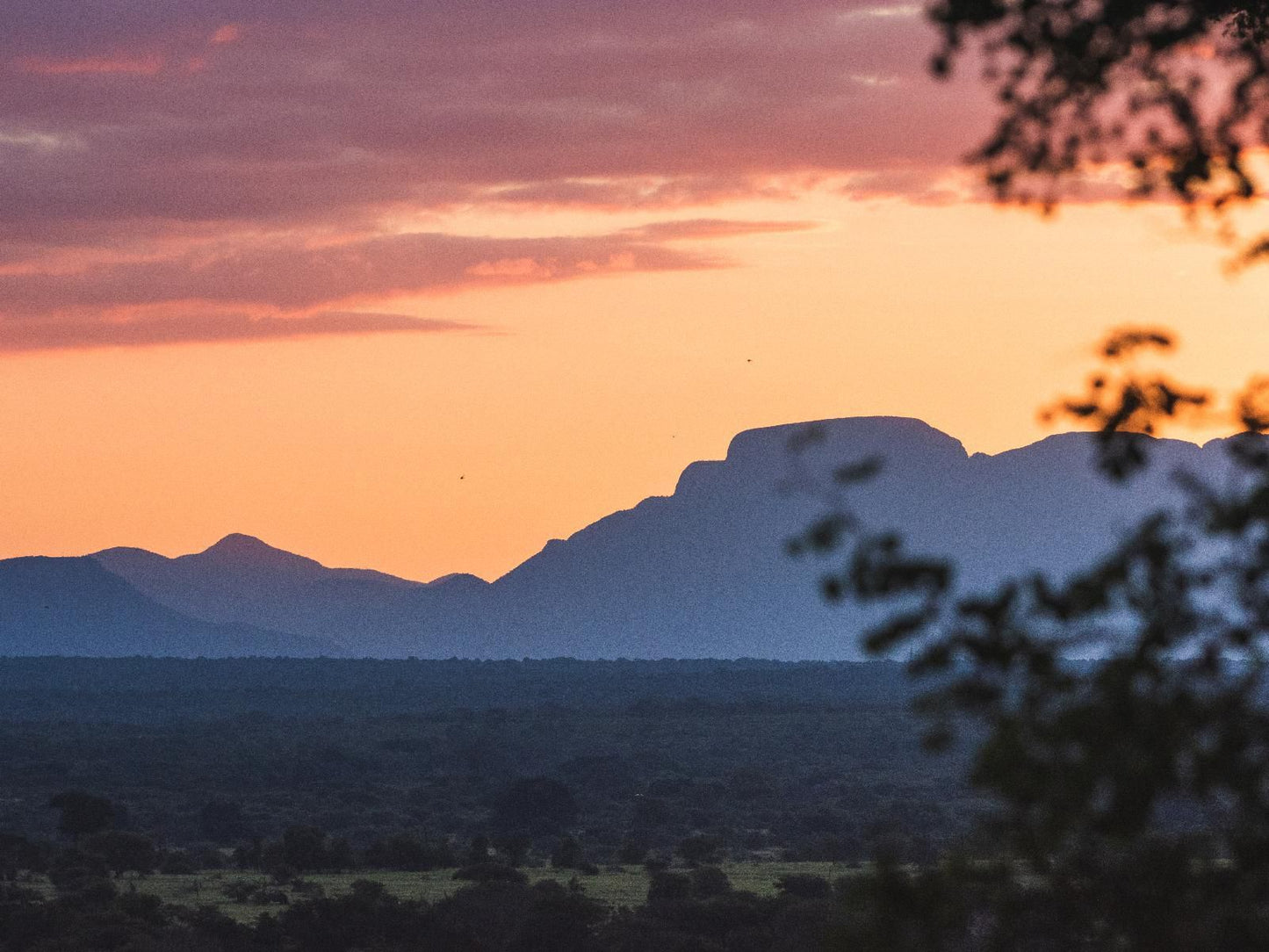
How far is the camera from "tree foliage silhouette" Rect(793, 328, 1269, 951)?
699 cm

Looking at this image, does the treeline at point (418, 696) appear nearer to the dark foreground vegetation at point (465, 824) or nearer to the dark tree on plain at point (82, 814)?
the dark foreground vegetation at point (465, 824)

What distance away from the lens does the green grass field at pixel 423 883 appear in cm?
5122

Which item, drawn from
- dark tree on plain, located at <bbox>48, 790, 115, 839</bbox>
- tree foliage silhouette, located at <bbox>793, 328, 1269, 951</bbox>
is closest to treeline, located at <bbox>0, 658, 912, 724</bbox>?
dark tree on plain, located at <bbox>48, 790, 115, 839</bbox>

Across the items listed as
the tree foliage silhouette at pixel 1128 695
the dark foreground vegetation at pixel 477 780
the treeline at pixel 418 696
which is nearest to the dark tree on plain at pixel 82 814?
the dark foreground vegetation at pixel 477 780

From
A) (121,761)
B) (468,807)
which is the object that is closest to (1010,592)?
(468,807)

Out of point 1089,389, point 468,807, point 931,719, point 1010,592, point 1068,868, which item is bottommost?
point 468,807

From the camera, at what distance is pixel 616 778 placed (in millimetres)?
93688

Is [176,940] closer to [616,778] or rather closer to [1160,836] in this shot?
[1160,836]

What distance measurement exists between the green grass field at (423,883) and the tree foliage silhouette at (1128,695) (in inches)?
1663

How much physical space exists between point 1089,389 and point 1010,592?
110 cm

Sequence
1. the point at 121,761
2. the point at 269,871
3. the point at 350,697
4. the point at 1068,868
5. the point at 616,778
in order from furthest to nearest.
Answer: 1. the point at 350,697
2. the point at 121,761
3. the point at 616,778
4. the point at 269,871
5. the point at 1068,868

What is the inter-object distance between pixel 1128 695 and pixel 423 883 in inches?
1986

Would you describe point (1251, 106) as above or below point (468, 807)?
above

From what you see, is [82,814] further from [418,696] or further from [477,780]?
[418,696]
